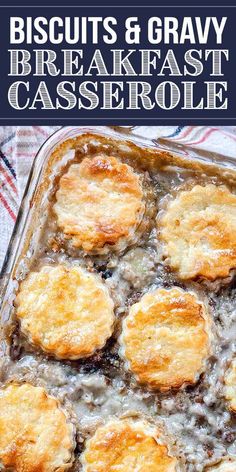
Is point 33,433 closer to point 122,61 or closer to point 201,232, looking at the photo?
point 201,232

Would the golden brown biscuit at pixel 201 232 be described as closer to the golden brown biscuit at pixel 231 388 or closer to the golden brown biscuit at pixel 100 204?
the golden brown biscuit at pixel 100 204

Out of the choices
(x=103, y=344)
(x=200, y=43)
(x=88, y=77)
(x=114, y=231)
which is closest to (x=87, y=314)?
(x=103, y=344)

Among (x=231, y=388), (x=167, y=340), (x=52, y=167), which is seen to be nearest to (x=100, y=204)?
(x=52, y=167)

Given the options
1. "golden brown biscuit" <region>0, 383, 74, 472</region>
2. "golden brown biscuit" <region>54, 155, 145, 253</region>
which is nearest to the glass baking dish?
"golden brown biscuit" <region>54, 155, 145, 253</region>

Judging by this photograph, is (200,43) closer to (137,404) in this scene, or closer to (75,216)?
(75,216)

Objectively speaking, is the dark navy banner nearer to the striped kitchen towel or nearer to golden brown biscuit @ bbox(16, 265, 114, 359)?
the striped kitchen towel

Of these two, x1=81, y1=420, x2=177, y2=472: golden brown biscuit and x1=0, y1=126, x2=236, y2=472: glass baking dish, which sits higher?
x1=0, y1=126, x2=236, y2=472: glass baking dish

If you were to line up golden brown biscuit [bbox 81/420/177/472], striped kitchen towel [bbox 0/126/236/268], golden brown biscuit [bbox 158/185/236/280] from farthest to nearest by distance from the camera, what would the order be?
1. striped kitchen towel [bbox 0/126/236/268]
2. golden brown biscuit [bbox 158/185/236/280]
3. golden brown biscuit [bbox 81/420/177/472]
